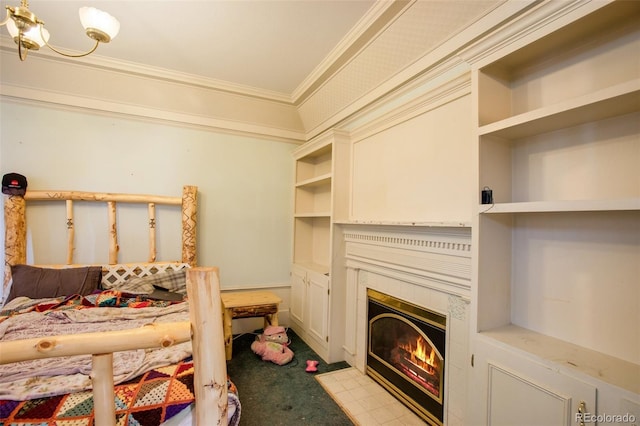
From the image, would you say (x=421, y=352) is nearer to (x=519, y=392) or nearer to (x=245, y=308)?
(x=519, y=392)

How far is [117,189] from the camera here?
2.80 meters

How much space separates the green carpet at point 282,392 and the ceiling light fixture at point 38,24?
7.51 ft

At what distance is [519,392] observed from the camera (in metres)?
1.08

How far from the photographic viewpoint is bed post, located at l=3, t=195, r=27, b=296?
2361 millimetres

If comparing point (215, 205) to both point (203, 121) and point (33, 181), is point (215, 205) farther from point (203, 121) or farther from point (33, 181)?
point (33, 181)

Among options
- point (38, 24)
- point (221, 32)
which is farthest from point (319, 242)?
point (38, 24)

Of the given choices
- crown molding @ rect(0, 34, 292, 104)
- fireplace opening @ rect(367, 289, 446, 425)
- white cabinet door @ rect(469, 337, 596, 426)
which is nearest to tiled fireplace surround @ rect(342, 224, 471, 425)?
fireplace opening @ rect(367, 289, 446, 425)

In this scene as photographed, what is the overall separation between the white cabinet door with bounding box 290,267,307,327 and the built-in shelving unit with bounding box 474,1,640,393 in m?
2.08

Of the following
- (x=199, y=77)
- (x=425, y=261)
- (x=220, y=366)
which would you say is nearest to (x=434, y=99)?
(x=425, y=261)

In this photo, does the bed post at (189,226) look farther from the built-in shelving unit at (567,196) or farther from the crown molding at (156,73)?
the built-in shelving unit at (567,196)

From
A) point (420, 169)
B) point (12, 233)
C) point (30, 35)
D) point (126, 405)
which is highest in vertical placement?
point (30, 35)

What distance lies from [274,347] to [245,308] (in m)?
0.45

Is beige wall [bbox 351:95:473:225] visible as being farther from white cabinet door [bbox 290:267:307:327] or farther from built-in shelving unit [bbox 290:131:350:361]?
white cabinet door [bbox 290:267:307:327]

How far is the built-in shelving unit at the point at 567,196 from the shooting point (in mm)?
997
